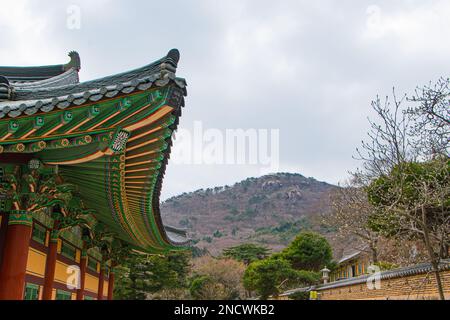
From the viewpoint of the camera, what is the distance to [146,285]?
36188mm

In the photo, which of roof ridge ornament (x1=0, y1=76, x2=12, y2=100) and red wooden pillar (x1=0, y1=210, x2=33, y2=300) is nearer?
red wooden pillar (x1=0, y1=210, x2=33, y2=300)

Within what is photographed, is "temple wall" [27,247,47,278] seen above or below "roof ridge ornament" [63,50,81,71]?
below

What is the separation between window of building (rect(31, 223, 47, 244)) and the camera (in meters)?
7.66

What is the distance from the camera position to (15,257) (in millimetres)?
6023

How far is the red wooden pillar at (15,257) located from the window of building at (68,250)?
361cm

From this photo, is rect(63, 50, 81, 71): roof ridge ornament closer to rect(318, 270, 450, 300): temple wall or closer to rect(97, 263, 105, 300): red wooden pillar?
rect(97, 263, 105, 300): red wooden pillar

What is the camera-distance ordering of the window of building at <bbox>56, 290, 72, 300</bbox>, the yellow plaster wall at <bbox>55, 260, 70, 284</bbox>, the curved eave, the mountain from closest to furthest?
1. the yellow plaster wall at <bbox>55, 260, 70, 284</bbox>
2. the window of building at <bbox>56, 290, 72, 300</bbox>
3. the curved eave
4. the mountain

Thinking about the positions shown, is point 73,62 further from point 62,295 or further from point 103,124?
point 103,124

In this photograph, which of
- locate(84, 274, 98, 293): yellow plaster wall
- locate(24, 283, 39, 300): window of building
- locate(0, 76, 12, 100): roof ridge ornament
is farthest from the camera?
locate(84, 274, 98, 293): yellow plaster wall

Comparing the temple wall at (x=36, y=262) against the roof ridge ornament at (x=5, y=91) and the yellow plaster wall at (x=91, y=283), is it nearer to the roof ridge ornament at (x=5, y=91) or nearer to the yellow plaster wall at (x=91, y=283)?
the roof ridge ornament at (x=5, y=91)

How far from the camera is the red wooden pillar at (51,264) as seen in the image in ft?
27.4

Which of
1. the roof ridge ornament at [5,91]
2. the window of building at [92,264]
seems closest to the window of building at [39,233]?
the roof ridge ornament at [5,91]

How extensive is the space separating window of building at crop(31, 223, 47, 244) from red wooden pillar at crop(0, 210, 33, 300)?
1.48m

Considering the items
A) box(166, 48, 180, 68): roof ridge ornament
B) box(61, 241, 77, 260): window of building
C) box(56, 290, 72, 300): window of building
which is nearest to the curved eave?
box(61, 241, 77, 260): window of building
